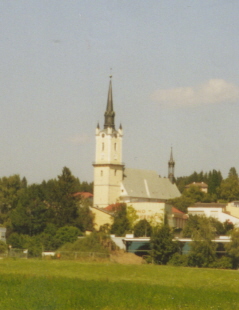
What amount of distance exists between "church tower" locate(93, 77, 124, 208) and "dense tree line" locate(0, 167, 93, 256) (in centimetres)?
1887

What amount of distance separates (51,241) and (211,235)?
721 inches

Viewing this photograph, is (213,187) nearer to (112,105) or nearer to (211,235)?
(112,105)

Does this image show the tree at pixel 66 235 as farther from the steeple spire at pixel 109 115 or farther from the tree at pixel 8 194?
the steeple spire at pixel 109 115

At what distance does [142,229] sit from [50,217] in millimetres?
10114

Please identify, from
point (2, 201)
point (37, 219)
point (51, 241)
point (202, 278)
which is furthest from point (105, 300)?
point (2, 201)

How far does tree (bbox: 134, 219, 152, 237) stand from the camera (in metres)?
82.6

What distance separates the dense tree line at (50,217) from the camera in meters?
76.8

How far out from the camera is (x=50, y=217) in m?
84.2

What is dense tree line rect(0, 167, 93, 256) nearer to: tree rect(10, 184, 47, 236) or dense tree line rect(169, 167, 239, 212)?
tree rect(10, 184, 47, 236)

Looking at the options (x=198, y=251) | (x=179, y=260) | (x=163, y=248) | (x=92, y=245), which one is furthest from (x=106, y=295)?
(x=92, y=245)

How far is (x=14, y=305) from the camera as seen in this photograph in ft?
73.6

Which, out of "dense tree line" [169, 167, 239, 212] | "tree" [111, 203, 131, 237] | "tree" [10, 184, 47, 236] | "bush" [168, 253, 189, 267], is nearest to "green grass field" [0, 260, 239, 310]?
"bush" [168, 253, 189, 267]

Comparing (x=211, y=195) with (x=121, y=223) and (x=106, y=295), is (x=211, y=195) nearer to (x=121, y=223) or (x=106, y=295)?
(x=121, y=223)

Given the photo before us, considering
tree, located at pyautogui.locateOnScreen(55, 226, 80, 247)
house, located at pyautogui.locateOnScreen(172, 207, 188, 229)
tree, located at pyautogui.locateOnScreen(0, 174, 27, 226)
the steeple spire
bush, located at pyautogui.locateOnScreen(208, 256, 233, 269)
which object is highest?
the steeple spire
